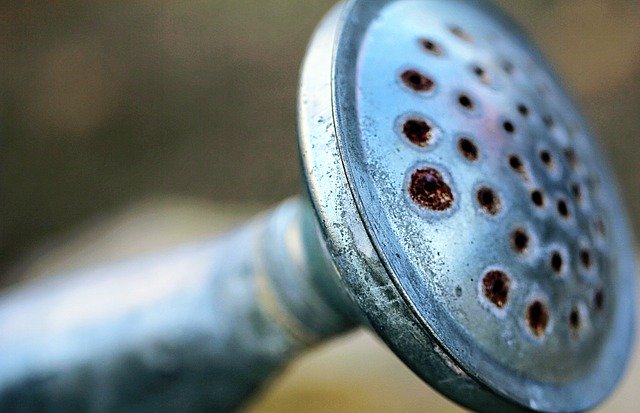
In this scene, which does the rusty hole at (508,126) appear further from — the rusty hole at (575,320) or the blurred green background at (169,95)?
the blurred green background at (169,95)

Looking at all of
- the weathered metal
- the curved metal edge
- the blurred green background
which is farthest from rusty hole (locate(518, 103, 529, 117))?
the blurred green background

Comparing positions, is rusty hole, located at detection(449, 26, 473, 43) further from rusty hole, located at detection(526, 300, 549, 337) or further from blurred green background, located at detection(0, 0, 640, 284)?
blurred green background, located at detection(0, 0, 640, 284)

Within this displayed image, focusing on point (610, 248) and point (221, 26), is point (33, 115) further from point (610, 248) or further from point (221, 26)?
point (610, 248)

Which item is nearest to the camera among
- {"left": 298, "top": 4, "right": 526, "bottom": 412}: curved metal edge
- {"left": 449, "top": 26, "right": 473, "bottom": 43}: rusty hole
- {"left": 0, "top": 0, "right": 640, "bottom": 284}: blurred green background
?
{"left": 298, "top": 4, "right": 526, "bottom": 412}: curved metal edge

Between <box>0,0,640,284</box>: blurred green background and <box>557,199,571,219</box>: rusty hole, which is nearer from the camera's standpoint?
<box>557,199,571,219</box>: rusty hole

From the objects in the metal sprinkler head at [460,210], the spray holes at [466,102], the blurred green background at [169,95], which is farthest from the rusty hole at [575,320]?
the blurred green background at [169,95]

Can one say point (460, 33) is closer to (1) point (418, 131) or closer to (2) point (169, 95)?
(1) point (418, 131)
